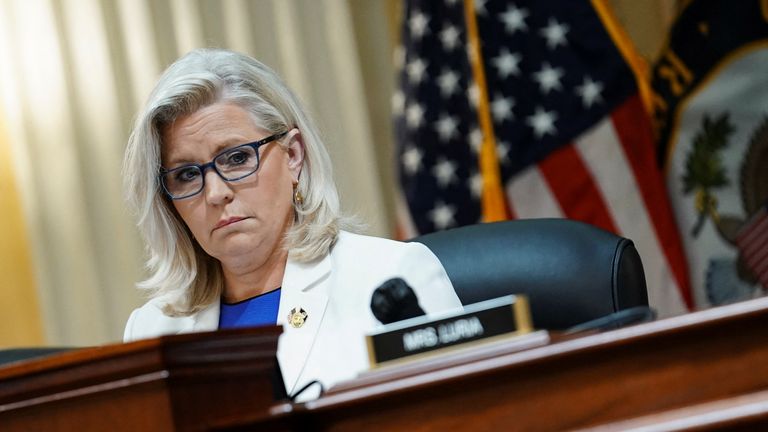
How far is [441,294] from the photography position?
2.44 metres

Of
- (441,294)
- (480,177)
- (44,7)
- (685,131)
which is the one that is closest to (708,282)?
(685,131)

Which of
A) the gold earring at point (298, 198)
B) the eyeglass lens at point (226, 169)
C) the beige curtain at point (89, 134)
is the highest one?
the beige curtain at point (89, 134)

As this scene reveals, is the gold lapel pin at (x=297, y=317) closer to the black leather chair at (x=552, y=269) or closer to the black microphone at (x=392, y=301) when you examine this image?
the black leather chair at (x=552, y=269)

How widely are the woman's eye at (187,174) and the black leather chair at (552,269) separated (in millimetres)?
600

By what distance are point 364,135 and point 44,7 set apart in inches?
52.6

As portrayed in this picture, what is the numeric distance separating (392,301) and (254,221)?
3.59ft

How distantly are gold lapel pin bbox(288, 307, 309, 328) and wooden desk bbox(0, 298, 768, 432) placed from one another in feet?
3.46

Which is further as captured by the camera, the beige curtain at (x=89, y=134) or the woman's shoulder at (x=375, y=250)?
the beige curtain at (x=89, y=134)

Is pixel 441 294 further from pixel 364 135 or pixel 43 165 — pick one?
pixel 43 165

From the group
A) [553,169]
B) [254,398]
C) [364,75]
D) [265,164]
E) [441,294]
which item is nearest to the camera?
[254,398]

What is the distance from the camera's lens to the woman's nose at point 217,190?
2.57 metres

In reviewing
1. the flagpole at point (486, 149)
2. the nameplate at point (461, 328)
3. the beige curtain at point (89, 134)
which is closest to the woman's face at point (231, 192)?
the nameplate at point (461, 328)

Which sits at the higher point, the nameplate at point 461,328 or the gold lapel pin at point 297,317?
the gold lapel pin at point 297,317

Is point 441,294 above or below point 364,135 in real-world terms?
below
